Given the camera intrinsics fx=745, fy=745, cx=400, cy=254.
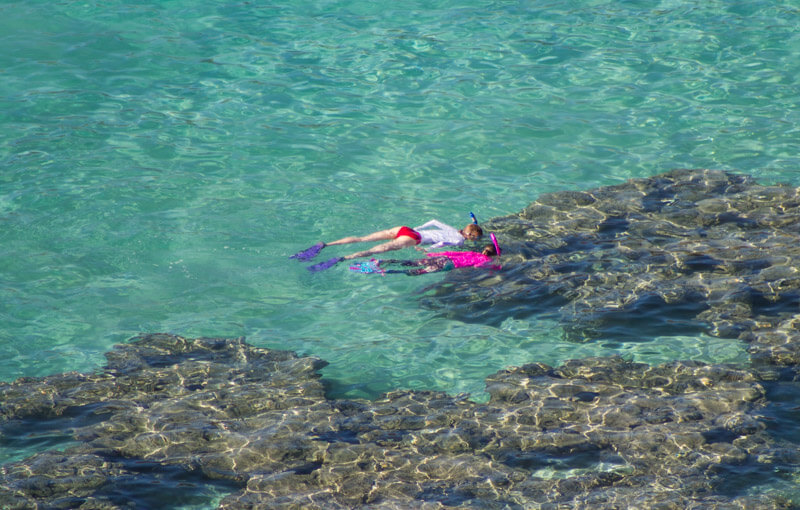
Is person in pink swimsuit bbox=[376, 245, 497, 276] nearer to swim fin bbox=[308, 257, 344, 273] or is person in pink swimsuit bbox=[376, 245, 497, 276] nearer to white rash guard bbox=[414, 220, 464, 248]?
white rash guard bbox=[414, 220, 464, 248]

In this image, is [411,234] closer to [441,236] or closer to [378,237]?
[441,236]

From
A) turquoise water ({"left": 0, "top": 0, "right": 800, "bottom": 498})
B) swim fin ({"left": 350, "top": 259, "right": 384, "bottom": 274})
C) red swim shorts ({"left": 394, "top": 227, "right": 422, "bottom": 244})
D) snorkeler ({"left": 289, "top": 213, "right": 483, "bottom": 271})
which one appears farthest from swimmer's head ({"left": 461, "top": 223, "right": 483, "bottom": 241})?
swim fin ({"left": 350, "top": 259, "right": 384, "bottom": 274})

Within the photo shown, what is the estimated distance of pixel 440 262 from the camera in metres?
11.0

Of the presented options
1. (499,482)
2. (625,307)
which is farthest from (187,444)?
(625,307)

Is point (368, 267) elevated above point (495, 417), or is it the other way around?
point (495, 417)

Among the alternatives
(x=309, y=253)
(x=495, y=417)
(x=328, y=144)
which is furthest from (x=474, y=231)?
(x=328, y=144)

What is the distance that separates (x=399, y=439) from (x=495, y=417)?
3.42ft

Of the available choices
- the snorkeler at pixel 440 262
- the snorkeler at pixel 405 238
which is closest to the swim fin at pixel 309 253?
the snorkeler at pixel 405 238

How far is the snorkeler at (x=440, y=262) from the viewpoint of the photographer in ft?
35.6

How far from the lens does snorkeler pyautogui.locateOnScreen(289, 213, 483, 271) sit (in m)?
11.0

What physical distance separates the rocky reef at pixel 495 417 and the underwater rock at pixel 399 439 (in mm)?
20

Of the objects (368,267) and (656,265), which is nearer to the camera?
(656,265)

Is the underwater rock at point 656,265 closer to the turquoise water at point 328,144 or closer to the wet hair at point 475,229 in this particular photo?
the turquoise water at point 328,144

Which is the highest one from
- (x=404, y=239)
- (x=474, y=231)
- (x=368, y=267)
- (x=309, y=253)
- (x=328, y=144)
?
(x=328, y=144)
